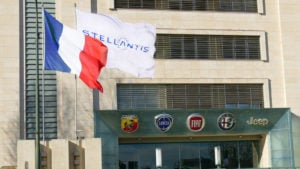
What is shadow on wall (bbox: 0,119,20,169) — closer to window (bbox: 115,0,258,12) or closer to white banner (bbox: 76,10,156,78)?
window (bbox: 115,0,258,12)

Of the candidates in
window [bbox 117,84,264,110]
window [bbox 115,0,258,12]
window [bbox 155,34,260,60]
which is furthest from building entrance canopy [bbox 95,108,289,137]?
window [bbox 115,0,258,12]

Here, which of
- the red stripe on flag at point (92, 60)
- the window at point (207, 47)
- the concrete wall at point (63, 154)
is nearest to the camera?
the red stripe on flag at point (92, 60)

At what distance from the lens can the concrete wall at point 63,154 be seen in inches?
1147

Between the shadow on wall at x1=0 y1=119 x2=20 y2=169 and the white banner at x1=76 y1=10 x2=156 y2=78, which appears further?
the shadow on wall at x1=0 y1=119 x2=20 y2=169

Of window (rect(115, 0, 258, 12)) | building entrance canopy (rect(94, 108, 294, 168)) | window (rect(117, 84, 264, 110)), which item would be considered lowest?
building entrance canopy (rect(94, 108, 294, 168))

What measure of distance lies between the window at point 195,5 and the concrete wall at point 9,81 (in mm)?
6250

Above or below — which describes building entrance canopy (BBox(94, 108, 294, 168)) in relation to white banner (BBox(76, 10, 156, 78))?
below

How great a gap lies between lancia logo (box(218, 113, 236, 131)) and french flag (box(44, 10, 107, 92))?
41.5 ft

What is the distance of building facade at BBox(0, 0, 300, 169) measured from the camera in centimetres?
3472

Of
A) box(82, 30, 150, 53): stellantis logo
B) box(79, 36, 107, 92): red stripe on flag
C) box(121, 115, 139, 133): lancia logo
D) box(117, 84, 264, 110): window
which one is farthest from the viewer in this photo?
box(117, 84, 264, 110): window

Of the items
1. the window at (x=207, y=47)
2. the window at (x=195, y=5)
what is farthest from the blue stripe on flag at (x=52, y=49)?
the window at (x=207, y=47)

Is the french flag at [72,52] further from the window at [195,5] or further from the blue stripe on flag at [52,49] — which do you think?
the window at [195,5]

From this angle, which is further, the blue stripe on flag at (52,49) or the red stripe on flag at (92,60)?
the red stripe on flag at (92,60)

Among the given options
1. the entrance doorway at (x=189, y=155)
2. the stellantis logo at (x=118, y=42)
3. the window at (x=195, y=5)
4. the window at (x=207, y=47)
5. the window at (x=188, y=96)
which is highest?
the window at (x=195, y=5)
